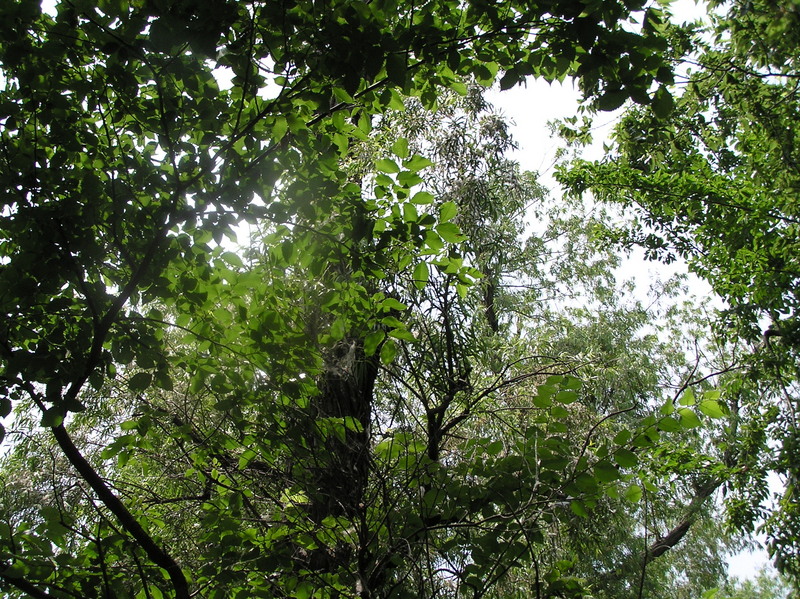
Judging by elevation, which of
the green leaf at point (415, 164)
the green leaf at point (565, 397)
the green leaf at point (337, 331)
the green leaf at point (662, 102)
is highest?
the green leaf at point (415, 164)

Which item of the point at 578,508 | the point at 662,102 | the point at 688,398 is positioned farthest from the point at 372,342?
the point at 662,102

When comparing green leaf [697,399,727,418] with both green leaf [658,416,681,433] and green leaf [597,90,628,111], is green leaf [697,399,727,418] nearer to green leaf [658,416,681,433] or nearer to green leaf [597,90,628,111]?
green leaf [658,416,681,433]

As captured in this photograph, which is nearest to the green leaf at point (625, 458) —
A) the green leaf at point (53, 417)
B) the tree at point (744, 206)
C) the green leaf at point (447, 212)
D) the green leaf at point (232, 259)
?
the green leaf at point (447, 212)

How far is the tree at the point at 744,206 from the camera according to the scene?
4.17 metres

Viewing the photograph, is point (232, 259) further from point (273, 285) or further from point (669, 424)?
point (669, 424)

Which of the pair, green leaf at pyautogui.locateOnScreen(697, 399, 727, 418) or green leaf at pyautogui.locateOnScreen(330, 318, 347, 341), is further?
green leaf at pyautogui.locateOnScreen(330, 318, 347, 341)

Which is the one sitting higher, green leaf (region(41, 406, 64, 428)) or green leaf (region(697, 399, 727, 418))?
green leaf (region(41, 406, 64, 428))

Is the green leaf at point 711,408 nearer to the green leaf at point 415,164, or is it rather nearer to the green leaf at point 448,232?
the green leaf at point 448,232

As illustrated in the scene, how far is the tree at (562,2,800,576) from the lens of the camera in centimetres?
417

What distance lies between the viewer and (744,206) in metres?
4.80

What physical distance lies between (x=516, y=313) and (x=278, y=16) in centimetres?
800

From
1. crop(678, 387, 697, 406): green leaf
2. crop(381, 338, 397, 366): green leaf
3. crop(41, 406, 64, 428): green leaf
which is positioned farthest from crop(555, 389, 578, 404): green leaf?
crop(41, 406, 64, 428): green leaf

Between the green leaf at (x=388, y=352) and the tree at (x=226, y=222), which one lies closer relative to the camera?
the tree at (x=226, y=222)

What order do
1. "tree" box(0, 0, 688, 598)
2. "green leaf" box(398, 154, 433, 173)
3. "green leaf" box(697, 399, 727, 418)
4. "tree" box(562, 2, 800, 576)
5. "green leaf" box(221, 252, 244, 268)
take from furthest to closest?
"tree" box(562, 2, 800, 576), "green leaf" box(221, 252, 244, 268), "green leaf" box(398, 154, 433, 173), "tree" box(0, 0, 688, 598), "green leaf" box(697, 399, 727, 418)
